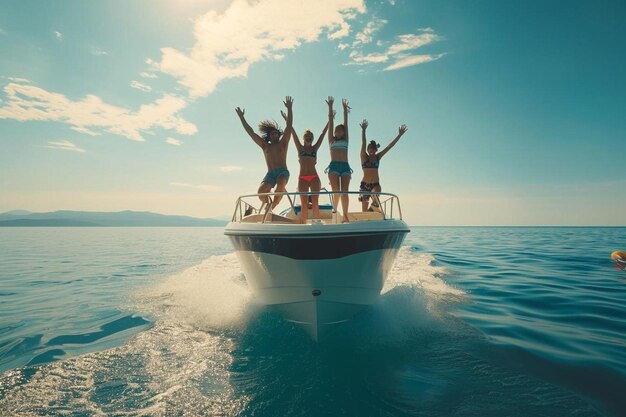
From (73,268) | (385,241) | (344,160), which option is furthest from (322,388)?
(73,268)

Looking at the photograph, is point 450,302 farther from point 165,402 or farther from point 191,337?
point 165,402

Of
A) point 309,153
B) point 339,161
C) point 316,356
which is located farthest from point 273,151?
point 316,356

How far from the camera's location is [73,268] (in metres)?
13.3

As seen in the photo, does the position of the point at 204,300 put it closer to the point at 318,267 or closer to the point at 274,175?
the point at 274,175

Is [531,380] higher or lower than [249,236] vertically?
lower

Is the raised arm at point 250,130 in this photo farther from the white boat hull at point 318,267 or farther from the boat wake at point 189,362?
the boat wake at point 189,362

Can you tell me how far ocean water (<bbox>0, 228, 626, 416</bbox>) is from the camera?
3.18 meters

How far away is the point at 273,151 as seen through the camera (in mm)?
6180

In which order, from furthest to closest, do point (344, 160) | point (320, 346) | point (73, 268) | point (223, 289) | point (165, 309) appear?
1. point (73, 268)
2. point (223, 289)
3. point (165, 309)
4. point (344, 160)
5. point (320, 346)

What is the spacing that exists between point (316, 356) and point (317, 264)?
4.18 feet

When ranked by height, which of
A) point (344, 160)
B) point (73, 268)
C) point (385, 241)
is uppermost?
point (344, 160)

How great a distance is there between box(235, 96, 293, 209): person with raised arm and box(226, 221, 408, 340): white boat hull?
133 centimetres

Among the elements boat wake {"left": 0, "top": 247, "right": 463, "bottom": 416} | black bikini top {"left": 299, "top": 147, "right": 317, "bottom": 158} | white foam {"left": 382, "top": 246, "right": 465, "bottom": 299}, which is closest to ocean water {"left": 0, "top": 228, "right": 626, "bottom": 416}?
boat wake {"left": 0, "top": 247, "right": 463, "bottom": 416}

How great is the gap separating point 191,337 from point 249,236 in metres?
1.94
